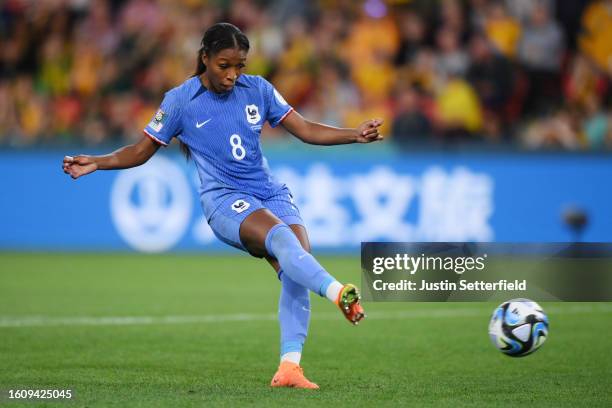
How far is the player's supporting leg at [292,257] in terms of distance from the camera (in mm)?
5957

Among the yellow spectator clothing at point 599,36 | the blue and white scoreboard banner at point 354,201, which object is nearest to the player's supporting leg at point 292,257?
the blue and white scoreboard banner at point 354,201

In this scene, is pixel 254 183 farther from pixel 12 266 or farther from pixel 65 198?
pixel 65 198

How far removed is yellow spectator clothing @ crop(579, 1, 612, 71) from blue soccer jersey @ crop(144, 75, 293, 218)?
1076 centimetres

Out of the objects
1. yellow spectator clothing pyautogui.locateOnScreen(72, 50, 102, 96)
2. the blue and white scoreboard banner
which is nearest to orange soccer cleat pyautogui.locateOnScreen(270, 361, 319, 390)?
the blue and white scoreboard banner

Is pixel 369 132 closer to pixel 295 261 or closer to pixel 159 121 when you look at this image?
pixel 295 261

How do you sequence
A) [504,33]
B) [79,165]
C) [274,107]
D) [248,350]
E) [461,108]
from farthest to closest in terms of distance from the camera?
[504,33], [461,108], [248,350], [274,107], [79,165]

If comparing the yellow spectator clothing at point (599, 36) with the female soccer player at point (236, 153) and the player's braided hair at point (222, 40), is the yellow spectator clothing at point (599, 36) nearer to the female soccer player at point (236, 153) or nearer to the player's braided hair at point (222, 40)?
the female soccer player at point (236, 153)

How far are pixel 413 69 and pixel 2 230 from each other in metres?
6.82

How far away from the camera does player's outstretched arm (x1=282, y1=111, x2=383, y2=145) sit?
22.2 ft

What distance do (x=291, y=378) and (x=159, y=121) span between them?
1.75 metres

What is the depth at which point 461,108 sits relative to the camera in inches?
658

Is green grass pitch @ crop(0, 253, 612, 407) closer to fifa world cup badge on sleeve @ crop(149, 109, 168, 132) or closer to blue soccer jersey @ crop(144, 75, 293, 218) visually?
blue soccer jersey @ crop(144, 75, 293, 218)

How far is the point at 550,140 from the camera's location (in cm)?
1588

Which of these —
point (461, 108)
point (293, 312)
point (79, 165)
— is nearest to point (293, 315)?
point (293, 312)
